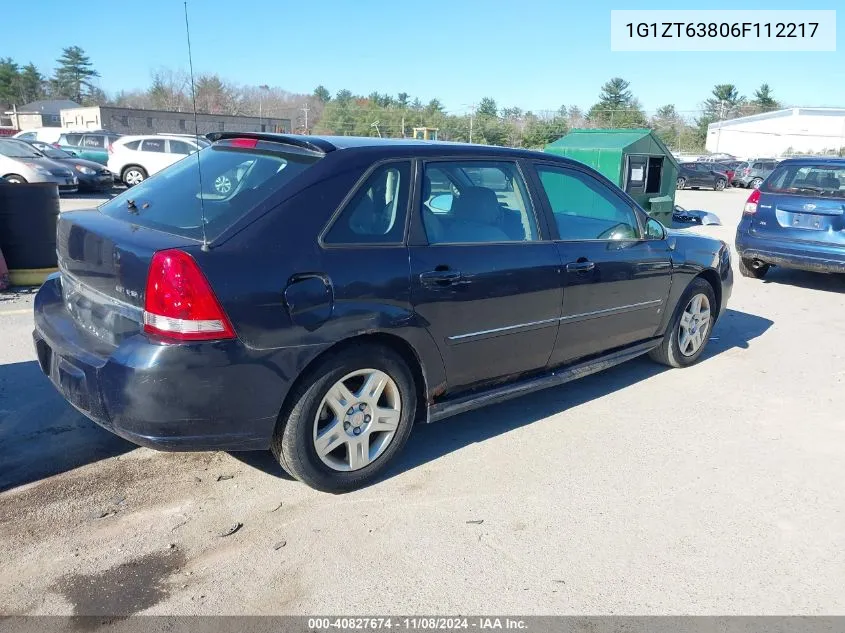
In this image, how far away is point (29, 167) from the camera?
15398mm

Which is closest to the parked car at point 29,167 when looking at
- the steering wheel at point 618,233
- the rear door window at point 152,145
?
the rear door window at point 152,145

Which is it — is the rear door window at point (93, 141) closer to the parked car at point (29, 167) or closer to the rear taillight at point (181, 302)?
the parked car at point (29, 167)

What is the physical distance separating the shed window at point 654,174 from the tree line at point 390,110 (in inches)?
306

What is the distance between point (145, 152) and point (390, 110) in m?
28.3

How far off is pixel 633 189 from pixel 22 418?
10625 mm

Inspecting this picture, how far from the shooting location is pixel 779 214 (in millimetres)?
8312

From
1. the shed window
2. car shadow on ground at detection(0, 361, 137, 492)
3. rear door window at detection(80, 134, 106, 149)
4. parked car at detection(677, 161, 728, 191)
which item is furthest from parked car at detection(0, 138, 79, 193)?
parked car at detection(677, 161, 728, 191)

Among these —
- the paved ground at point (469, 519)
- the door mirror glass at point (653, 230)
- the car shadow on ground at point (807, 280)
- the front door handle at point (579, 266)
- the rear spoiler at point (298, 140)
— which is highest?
the rear spoiler at point (298, 140)

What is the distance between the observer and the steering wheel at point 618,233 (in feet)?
15.0

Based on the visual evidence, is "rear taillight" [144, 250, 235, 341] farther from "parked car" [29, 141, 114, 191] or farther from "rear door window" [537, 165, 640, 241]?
"parked car" [29, 141, 114, 191]

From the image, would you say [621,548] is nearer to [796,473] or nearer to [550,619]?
[550,619]

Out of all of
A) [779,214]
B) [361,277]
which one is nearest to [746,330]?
[779,214]

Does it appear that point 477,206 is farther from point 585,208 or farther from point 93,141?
point 93,141

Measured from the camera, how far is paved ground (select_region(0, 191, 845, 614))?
266 centimetres
